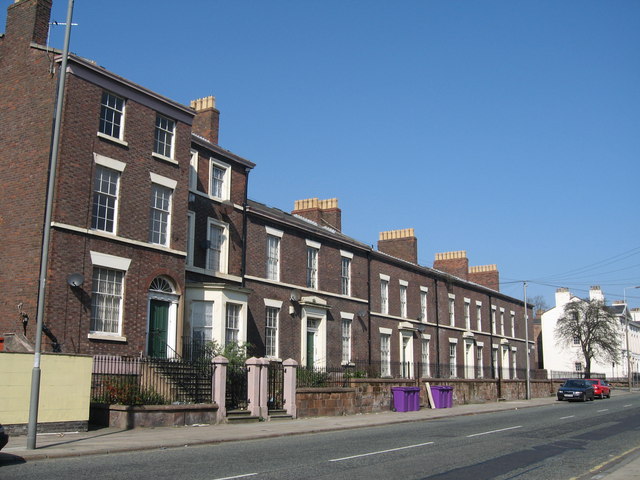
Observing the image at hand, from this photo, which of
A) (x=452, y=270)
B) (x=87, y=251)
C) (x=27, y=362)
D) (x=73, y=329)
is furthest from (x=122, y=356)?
(x=452, y=270)

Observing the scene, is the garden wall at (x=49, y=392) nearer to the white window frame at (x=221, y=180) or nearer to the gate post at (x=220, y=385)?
the gate post at (x=220, y=385)

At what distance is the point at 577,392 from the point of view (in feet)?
131

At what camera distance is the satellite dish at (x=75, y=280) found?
751 inches

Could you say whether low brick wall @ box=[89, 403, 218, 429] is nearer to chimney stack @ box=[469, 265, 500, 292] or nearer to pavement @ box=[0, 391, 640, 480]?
pavement @ box=[0, 391, 640, 480]

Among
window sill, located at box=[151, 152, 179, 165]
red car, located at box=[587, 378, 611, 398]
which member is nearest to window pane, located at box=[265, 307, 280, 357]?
window sill, located at box=[151, 152, 179, 165]

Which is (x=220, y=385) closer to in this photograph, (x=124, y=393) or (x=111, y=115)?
(x=124, y=393)

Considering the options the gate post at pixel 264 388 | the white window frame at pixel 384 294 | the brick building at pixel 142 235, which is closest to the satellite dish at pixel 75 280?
the brick building at pixel 142 235

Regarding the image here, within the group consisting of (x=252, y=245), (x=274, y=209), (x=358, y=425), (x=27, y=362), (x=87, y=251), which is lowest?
(x=358, y=425)

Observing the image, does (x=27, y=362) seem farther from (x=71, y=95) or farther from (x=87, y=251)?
(x=71, y=95)

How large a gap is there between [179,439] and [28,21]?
47.4ft

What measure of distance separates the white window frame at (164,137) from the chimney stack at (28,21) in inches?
172

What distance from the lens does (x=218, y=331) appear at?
79.0ft

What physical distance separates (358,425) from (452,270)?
3198 centimetres

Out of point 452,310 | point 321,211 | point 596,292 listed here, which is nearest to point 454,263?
point 452,310
